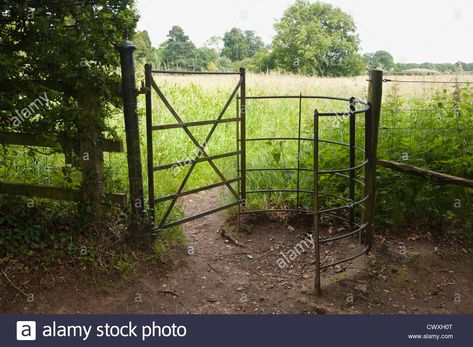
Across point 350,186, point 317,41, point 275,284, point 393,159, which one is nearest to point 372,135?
point 350,186

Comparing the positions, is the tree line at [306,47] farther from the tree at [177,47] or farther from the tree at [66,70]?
the tree at [66,70]

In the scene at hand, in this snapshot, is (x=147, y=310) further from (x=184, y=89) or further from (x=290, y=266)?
(x=184, y=89)

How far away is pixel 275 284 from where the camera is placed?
206 inches

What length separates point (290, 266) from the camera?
18.5ft

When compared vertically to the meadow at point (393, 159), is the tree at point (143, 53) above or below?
above

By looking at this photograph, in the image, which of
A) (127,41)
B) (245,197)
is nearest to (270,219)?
(245,197)

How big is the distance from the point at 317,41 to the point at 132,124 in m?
33.0

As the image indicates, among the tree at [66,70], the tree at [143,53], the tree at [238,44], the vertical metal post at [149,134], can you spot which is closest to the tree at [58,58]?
the tree at [66,70]

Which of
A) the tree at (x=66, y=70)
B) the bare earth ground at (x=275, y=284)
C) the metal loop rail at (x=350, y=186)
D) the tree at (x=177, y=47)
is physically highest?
the tree at (x=177, y=47)

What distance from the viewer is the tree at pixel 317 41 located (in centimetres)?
3393

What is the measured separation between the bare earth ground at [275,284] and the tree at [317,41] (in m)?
27.6

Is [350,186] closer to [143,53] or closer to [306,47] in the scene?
[143,53]

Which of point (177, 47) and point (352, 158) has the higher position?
point (177, 47)

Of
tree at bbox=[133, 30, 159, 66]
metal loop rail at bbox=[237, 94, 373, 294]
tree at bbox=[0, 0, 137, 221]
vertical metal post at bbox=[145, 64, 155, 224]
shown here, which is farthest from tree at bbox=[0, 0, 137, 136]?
metal loop rail at bbox=[237, 94, 373, 294]
